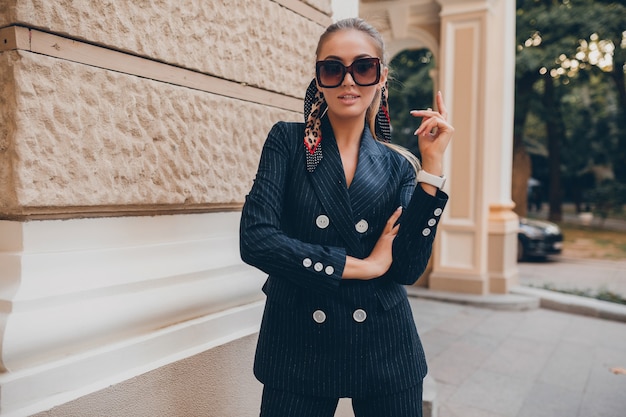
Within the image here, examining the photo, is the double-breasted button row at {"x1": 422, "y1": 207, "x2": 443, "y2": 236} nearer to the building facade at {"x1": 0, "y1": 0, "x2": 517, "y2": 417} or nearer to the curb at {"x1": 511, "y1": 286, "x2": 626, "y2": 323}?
the building facade at {"x1": 0, "y1": 0, "x2": 517, "y2": 417}

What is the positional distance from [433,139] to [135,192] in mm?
958

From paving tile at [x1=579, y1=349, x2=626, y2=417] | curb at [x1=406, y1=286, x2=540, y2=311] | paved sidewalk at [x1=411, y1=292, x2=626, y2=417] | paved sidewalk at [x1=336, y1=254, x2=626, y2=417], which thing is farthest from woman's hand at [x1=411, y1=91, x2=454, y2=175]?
curb at [x1=406, y1=286, x2=540, y2=311]

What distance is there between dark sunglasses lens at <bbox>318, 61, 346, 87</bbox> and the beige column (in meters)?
6.00

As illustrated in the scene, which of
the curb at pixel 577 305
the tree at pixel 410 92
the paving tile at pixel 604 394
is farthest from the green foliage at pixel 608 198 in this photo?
the paving tile at pixel 604 394

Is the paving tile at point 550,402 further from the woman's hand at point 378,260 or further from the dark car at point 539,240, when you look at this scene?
the dark car at point 539,240

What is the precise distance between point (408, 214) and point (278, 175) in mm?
376

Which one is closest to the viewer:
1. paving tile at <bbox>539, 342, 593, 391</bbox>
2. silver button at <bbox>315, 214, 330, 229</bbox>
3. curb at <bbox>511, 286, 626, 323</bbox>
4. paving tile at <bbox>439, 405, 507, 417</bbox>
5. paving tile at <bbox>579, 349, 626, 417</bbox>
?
silver button at <bbox>315, 214, 330, 229</bbox>

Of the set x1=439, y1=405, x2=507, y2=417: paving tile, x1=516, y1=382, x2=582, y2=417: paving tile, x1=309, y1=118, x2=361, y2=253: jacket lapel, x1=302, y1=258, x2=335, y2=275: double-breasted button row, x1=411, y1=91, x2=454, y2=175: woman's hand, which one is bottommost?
x1=516, y1=382, x2=582, y2=417: paving tile

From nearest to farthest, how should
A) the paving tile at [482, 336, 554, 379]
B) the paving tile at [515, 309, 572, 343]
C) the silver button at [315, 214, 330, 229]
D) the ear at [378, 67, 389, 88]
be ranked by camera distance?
the silver button at [315, 214, 330, 229]
the ear at [378, 67, 389, 88]
the paving tile at [482, 336, 554, 379]
the paving tile at [515, 309, 572, 343]

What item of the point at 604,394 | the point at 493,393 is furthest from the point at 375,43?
the point at 604,394

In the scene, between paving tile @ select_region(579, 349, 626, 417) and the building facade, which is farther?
paving tile @ select_region(579, 349, 626, 417)

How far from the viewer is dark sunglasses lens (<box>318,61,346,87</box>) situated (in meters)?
1.53

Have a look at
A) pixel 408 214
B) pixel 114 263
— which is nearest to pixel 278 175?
pixel 408 214

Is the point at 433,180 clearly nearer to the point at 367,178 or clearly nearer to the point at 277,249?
the point at 367,178
